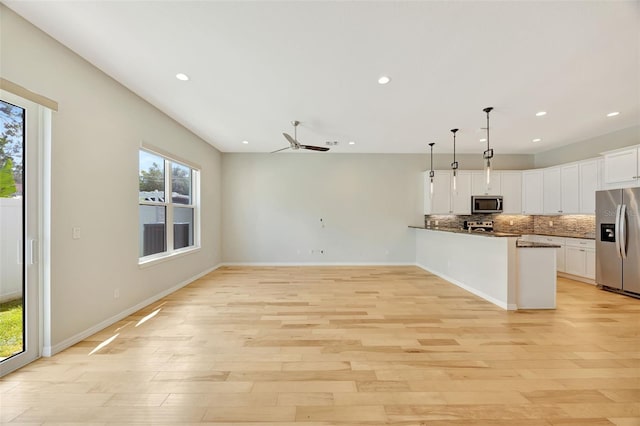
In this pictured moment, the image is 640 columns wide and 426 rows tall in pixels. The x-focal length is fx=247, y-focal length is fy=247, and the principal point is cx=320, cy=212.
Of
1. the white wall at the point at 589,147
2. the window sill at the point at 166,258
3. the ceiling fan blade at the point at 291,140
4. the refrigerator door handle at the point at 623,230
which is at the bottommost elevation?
the window sill at the point at 166,258

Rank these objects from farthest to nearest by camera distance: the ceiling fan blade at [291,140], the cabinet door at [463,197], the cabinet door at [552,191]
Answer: the cabinet door at [463,197]
the cabinet door at [552,191]
the ceiling fan blade at [291,140]

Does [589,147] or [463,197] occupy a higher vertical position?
[589,147]

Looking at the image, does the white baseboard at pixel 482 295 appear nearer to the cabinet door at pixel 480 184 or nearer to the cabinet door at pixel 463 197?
the cabinet door at pixel 463 197

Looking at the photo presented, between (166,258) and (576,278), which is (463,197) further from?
(166,258)

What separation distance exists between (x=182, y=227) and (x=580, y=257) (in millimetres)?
8013

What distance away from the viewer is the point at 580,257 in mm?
4914

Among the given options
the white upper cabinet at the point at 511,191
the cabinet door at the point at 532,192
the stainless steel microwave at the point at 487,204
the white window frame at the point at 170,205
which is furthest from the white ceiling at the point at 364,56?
the stainless steel microwave at the point at 487,204

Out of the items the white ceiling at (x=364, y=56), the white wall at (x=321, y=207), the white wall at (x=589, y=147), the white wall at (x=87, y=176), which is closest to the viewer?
the white ceiling at (x=364, y=56)

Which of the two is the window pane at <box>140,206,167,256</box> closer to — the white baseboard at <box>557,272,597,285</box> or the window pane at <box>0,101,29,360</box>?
the window pane at <box>0,101,29,360</box>

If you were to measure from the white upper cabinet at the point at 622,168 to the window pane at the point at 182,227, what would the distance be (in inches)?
311

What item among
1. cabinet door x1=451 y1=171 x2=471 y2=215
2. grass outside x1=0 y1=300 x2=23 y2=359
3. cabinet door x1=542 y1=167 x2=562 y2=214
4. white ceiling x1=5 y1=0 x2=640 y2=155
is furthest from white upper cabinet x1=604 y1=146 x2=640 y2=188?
grass outside x1=0 y1=300 x2=23 y2=359

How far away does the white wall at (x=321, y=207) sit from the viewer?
655cm

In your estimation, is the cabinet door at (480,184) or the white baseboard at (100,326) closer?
the white baseboard at (100,326)

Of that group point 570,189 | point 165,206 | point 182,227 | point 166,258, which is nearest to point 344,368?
point 166,258
